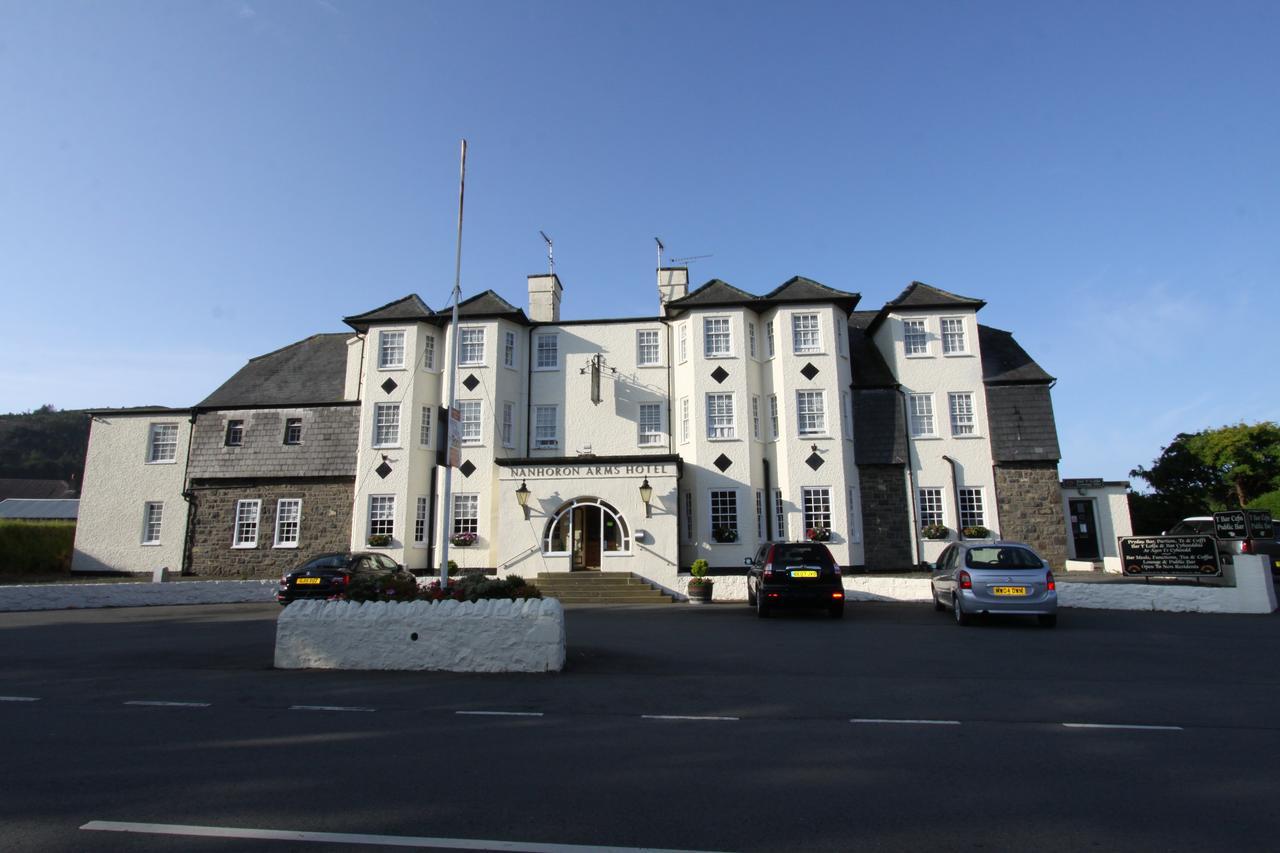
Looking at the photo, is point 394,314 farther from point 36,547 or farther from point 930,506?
point 930,506

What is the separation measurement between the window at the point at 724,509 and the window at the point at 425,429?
10809 mm

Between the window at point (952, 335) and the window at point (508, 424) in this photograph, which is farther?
the window at point (508, 424)

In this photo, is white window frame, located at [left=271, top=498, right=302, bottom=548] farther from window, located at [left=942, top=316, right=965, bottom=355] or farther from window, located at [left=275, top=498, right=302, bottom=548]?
window, located at [left=942, top=316, right=965, bottom=355]

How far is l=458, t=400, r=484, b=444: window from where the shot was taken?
25.8m

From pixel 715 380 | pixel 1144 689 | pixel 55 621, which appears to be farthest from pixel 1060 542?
pixel 55 621

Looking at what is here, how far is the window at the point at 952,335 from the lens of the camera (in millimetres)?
26141

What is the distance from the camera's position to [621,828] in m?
4.07

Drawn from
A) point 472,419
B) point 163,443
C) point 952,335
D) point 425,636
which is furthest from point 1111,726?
point 163,443

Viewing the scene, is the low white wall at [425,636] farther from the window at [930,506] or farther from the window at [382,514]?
the window at [930,506]

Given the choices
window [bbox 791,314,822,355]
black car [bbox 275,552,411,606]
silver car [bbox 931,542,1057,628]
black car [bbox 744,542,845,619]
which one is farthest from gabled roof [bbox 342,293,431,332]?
silver car [bbox 931,542,1057,628]

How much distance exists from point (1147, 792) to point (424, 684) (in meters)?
7.39

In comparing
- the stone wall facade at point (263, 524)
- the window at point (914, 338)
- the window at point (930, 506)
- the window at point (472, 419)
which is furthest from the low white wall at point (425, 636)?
the window at point (914, 338)

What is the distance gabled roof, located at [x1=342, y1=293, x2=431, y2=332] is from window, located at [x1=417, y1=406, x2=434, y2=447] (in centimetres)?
354

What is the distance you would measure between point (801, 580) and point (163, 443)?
26286 mm
